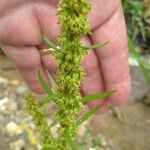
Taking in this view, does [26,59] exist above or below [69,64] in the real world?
below

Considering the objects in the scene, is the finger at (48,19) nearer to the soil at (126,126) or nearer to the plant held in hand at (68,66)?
the plant held in hand at (68,66)

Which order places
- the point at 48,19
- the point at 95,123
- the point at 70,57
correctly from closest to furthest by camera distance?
the point at 70,57, the point at 48,19, the point at 95,123

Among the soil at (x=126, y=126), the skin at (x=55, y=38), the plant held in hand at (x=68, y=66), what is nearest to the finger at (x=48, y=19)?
the skin at (x=55, y=38)

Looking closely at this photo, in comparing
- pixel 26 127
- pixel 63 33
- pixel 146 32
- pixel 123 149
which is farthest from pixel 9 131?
pixel 63 33

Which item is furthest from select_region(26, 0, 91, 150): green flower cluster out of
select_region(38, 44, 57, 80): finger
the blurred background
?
the blurred background

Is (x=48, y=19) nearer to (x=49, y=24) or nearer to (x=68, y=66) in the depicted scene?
(x=49, y=24)

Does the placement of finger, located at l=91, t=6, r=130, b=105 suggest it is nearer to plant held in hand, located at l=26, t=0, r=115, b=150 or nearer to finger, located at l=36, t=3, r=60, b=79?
finger, located at l=36, t=3, r=60, b=79

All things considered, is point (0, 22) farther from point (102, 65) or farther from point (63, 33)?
point (63, 33)

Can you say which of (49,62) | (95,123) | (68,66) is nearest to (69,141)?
(68,66)
